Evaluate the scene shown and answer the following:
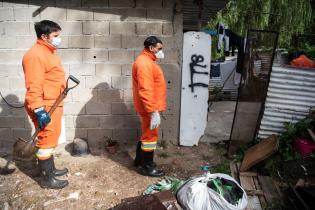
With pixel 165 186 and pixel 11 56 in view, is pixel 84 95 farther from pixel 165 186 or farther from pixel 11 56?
pixel 165 186

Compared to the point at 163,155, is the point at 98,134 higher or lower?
higher

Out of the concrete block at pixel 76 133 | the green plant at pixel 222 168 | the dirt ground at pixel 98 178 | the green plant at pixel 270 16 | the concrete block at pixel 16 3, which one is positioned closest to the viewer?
the dirt ground at pixel 98 178

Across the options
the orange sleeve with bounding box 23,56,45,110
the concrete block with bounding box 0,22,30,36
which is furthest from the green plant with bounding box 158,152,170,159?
the concrete block with bounding box 0,22,30,36

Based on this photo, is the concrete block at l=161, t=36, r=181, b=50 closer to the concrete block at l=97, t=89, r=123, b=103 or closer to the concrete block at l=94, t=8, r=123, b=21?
the concrete block at l=94, t=8, r=123, b=21

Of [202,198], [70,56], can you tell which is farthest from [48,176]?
[202,198]

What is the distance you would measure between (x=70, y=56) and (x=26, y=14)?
0.89 m

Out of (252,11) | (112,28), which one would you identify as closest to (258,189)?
(112,28)

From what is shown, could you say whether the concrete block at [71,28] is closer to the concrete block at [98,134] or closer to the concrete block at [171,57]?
the concrete block at [171,57]

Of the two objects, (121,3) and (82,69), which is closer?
(121,3)

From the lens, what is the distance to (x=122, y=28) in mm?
4824

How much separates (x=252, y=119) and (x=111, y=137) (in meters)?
2.33

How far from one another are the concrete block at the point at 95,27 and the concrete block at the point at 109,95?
94 centimetres

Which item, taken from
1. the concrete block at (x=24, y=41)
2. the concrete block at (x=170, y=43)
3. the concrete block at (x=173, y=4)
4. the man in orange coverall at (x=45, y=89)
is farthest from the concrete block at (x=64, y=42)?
the concrete block at (x=173, y=4)

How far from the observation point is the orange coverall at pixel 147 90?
12.7 ft
